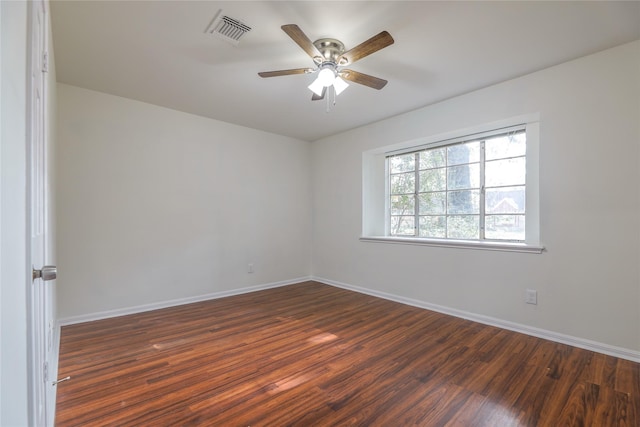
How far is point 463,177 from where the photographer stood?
3.50m

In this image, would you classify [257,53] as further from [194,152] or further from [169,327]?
[169,327]

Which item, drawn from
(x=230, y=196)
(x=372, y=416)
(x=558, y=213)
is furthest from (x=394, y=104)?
(x=372, y=416)

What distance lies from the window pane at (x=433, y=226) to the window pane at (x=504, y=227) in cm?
49

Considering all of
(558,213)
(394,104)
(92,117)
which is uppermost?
(394,104)

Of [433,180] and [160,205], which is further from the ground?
[433,180]

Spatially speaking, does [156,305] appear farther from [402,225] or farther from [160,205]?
[402,225]

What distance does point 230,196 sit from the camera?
420 cm

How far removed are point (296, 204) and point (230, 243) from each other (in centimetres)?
132

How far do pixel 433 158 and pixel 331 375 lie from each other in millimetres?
2880

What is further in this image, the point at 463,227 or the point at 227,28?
the point at 463,227

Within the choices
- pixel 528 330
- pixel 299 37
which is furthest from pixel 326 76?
pixel 528 330

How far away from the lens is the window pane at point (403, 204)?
402cm

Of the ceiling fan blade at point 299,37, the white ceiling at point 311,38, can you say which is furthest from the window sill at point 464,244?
the ceiling fan blade at point 299,37

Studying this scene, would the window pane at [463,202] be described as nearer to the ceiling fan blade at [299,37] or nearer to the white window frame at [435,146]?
the white window frame at [435,146]
